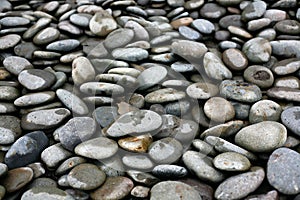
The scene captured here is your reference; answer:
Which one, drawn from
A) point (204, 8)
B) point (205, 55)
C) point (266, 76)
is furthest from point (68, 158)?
Answer: point (204, 8)

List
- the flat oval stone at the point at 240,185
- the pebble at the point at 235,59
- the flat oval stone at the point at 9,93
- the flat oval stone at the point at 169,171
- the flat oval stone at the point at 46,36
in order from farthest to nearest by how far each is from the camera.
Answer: the flat oval stone at the point at 46,36
the pebble at the point at 235,59
the flat oval stone at the point at 9,93
the flat oval stone at the point at 169,171
the flat oval stone at the point at 240,185

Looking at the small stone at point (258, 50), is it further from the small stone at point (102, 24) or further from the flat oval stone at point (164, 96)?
the small stone at point (102, 24)

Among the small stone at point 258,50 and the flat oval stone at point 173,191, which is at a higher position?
the small stone at point 258,50

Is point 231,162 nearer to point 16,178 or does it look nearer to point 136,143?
point 136,143

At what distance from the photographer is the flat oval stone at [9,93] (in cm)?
193

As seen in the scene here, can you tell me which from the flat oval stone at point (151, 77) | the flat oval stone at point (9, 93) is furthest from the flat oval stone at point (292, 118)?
the flat oval stone at point (9, 93)

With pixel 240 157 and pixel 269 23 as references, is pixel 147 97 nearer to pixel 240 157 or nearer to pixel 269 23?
pixel 240 157

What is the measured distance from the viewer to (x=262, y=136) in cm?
164

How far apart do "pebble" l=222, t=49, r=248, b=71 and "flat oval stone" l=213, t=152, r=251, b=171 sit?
675 millimetres

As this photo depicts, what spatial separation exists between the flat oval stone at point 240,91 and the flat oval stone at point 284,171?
0.37 m

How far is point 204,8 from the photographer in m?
2.54

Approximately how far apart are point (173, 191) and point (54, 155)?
59 cm

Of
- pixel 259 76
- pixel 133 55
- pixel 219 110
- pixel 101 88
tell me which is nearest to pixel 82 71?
pixel 101 88

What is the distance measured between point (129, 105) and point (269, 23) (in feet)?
3.65
